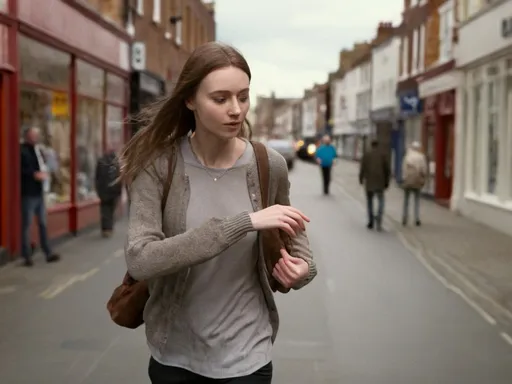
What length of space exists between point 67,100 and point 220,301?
13.7m

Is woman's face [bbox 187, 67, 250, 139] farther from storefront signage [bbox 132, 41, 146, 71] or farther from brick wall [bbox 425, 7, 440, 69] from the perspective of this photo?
brick wall [bbox 425, 7, 440, 69]

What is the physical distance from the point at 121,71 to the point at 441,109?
974 centimetres

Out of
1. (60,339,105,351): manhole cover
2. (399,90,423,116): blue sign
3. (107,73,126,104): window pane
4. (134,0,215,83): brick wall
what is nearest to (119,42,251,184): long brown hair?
(60,339,105,351): manhole cover

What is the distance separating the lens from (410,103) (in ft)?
96.4

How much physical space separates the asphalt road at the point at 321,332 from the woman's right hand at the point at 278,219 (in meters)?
3.59

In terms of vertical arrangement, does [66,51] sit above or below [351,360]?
above

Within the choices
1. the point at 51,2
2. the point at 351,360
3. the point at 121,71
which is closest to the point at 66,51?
the point at 51,2

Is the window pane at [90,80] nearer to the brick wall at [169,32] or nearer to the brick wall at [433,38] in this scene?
the brick wall at [169,32]

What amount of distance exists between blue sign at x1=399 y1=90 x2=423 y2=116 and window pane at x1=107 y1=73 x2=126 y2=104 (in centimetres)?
1194

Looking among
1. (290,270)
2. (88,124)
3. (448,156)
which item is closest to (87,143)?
(88,124)

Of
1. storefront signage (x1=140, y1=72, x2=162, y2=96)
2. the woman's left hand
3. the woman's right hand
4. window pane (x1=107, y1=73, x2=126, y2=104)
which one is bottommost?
the woman's left hand

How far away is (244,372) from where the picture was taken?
2.47m

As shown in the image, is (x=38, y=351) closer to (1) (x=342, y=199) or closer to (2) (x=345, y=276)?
(2) (x=345, y=276)

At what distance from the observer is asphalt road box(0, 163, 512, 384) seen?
5.97 m
